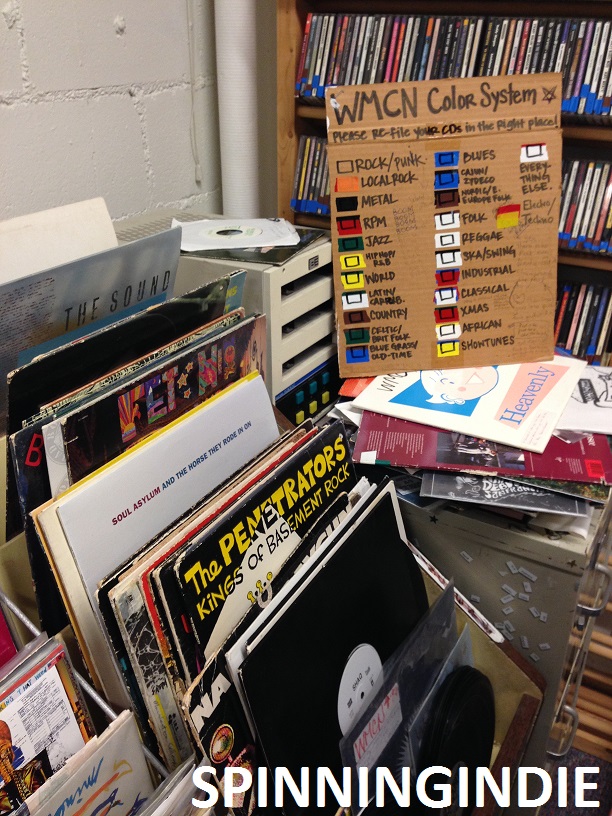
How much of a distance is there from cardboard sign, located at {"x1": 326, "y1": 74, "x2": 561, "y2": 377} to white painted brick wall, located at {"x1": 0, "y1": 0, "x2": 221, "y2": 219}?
0.46m

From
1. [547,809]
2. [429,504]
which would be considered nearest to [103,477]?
[429,504]

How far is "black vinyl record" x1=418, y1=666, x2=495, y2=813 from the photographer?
0.77 meters

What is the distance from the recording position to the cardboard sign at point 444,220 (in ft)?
3.70

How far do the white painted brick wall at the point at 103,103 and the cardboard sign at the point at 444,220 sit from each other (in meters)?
0.46

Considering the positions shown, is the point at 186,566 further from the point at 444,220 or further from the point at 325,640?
the point at 444,220

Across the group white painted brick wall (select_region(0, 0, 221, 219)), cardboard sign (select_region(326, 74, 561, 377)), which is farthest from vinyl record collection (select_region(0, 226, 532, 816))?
white painted brick wall (select_region(0, 0, 221, 219))

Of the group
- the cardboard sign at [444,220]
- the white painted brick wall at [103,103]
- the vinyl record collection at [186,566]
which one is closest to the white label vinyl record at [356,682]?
the vinyl record collection at [186,566]

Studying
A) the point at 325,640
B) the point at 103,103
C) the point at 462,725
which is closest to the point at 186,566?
the point at 325,640

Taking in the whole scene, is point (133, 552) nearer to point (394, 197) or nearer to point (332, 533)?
point (332, 533)

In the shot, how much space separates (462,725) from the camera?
81 cm

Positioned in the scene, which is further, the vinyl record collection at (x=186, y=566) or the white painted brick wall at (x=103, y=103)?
the white painted brick wall at (x=103, y=103)

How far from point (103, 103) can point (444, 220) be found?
2.28 ft

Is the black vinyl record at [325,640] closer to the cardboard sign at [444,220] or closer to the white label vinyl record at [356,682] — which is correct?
the white label vinyl record at [356,682]

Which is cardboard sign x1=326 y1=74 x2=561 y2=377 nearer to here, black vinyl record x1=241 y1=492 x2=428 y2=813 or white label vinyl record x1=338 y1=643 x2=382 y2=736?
black vinyl record x1=241 y1=492 x2=428 y2=813
